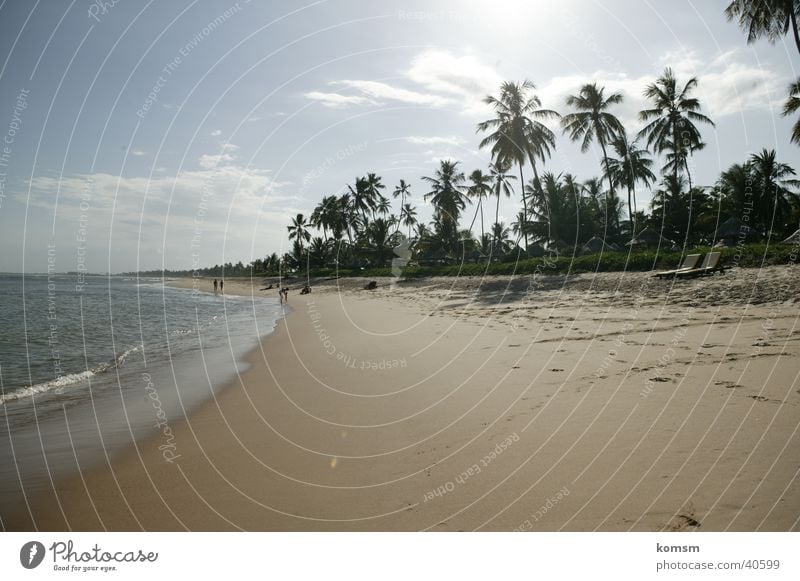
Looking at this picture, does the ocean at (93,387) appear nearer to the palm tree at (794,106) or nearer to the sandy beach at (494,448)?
the sandy beach at (494,448)

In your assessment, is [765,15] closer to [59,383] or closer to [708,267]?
[708,267]

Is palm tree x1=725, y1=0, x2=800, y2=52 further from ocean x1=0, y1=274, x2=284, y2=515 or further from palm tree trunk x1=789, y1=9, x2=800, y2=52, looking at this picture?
ocean x1=0, y1=274, x2=284, y2=515

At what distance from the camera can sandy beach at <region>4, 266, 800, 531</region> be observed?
3158mm

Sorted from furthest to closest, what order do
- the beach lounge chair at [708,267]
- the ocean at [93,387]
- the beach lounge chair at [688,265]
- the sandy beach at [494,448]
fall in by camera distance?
the beach lounge chair at [688,265] < the beach lounge chair at [708,267] < the ocean at [93,387] < the sandy beach at [494,448]

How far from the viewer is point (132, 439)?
5.80m

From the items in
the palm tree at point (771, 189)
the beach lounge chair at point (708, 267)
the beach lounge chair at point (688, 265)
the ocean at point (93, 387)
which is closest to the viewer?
the ocean at point (93, 387)

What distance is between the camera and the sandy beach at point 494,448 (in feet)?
10.4

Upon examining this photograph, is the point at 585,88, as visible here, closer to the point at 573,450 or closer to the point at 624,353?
the point at 624,353

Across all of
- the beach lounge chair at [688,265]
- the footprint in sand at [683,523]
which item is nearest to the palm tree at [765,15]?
the beach lounge chair at [688,265]

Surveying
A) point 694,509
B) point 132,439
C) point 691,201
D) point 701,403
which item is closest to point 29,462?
point 132,439

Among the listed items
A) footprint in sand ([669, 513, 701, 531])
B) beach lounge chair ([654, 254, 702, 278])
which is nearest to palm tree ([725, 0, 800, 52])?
beach lounge chair ([654, 254, 702, 278])

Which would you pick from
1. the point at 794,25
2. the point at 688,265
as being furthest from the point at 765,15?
the point at 688,265

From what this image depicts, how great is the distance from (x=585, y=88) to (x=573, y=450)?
4453cm

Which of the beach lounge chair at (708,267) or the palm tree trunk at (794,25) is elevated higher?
Result: the palm tree trunk at (794,25)
